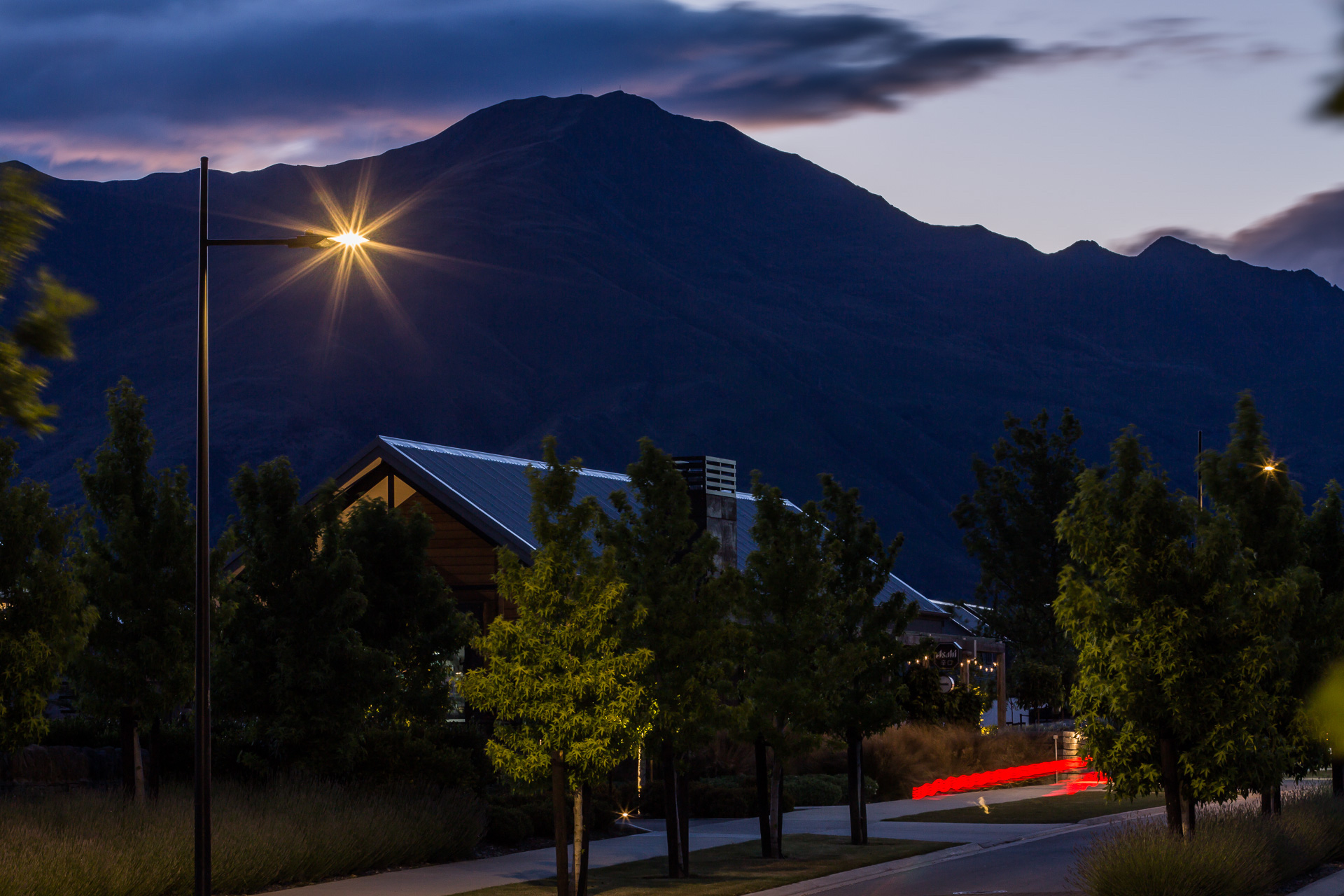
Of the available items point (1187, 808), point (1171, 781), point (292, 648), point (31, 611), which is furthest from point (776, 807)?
point (31, 611)

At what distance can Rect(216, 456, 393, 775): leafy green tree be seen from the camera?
2411 centimetres

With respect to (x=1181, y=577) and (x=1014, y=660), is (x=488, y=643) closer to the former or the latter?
(x=1181, y=577)

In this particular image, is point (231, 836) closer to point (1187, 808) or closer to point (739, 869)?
point (739, 869)

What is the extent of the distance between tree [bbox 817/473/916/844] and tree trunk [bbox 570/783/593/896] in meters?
6.56

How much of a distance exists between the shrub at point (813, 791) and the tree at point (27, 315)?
30324 millimetres

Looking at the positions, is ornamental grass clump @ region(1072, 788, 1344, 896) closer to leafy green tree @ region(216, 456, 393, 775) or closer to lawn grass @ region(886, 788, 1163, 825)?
lawn grass @ region(886, 788, 1163, 825)

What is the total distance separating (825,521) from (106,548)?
11.8m

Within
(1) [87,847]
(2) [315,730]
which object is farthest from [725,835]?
(1) [87,847]

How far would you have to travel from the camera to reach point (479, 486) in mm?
38844

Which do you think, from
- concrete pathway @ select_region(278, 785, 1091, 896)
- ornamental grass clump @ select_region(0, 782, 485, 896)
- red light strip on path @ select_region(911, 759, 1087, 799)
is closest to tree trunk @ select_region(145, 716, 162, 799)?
ornamental grass clump @ select_region(0, 782, 485, 896)

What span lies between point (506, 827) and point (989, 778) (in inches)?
733

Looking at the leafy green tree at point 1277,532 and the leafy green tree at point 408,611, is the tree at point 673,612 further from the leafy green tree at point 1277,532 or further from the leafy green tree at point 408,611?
the leafy green tree at point 1277,532

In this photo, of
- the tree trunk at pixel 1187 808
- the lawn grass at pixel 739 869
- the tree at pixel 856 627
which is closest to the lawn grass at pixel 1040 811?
the lawn grass at pixel 739 869

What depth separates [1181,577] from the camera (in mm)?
20250
